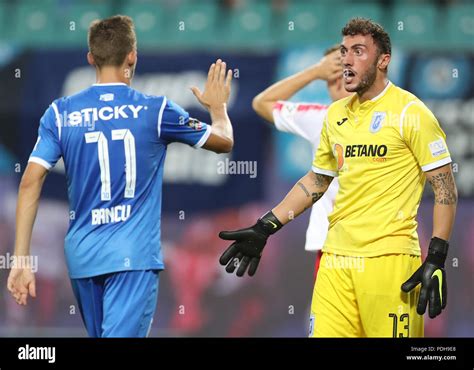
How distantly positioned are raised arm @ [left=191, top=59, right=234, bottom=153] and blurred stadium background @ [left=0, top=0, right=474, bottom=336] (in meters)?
3.47

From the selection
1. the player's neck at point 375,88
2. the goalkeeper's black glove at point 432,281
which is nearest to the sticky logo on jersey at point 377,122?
the player's neck at point 375,88

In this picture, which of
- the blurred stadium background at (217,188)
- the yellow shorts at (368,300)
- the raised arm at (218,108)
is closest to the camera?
the yellow shorts at (368,300)

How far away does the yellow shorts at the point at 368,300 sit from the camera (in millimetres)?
5469

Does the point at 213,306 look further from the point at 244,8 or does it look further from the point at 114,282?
the point at 114,282

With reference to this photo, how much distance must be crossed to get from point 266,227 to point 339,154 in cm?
57

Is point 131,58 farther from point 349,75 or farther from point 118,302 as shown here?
point 118,302

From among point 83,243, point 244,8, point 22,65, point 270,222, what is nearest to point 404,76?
point 244,8

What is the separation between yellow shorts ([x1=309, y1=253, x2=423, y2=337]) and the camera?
5469 millimetres

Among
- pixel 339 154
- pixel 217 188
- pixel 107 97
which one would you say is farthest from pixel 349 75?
pixel 217 188

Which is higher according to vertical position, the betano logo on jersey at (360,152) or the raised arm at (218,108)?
the raised arm at (218,108)

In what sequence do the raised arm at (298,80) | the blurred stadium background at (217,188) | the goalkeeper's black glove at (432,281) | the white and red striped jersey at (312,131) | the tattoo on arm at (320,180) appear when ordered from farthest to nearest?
the blurred stadium background at (217,188)
the raised arm at (298,80)
the white and red striped jersey at (312,131)
the tattoo on arm at (320,180)
the goalkeeper's black glove at (432,281)

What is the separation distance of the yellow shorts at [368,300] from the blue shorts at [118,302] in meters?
0.87

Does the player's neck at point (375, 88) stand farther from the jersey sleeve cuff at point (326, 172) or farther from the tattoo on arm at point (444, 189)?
the tattoo on arm at point (444, 189)

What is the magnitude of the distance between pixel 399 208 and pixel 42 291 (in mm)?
4883
